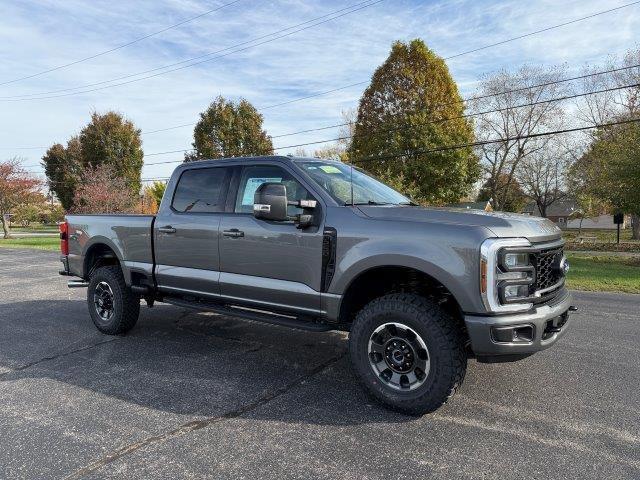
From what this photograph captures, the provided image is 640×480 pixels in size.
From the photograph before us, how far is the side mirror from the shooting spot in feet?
13.0

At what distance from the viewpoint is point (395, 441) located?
320cm

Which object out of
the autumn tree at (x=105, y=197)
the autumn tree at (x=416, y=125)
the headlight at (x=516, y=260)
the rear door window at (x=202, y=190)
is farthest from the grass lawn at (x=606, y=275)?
the autumn tree at (x=105, y=197)

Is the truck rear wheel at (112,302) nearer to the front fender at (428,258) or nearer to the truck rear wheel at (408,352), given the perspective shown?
the front fender at (428,258)

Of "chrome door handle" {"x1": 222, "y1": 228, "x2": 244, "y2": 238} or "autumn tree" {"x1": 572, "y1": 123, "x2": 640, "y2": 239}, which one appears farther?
"autumn tree" {"x1": 572, "y1": 123, "x2": 640, "y2": 239}

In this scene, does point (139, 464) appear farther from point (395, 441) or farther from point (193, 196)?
point (193, 196)

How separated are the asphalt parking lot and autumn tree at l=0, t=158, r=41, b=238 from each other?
27.2 metres

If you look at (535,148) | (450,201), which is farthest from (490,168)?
(450,201)

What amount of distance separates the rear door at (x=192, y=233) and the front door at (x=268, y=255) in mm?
186

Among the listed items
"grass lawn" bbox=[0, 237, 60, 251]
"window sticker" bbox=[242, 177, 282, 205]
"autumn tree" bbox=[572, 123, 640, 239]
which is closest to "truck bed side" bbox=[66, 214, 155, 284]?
"window sticker" bbox=[242, 177, 282, 205]

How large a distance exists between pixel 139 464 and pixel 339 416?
1.39 m

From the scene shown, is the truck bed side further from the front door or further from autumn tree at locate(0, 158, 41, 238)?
autumn tree at locate(0, 158, 41, 238)

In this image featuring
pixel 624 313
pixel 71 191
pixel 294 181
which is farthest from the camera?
pixel 71 191

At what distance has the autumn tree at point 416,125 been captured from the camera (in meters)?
25.6

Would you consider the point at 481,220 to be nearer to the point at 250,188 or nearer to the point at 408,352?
the point at 408,352
